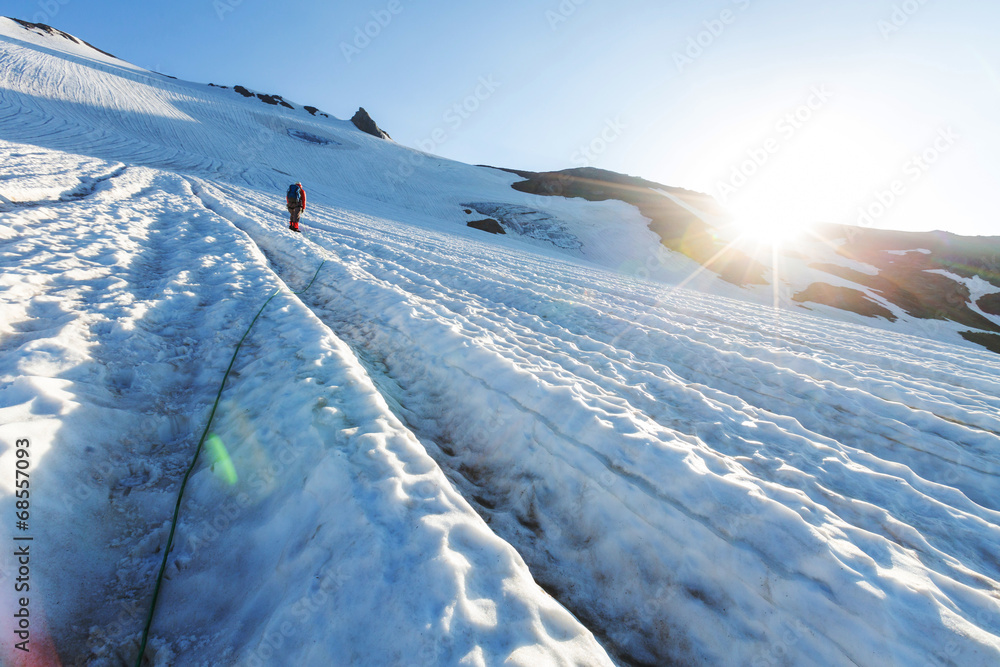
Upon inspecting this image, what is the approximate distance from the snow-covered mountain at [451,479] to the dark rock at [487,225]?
71.8ft

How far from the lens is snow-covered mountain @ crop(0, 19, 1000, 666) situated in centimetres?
195

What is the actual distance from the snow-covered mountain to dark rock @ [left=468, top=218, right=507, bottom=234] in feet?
71.8

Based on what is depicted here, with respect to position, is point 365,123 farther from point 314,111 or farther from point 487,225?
point 487,225

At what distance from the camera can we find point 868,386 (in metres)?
5.54

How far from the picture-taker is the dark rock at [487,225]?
28.3 metres

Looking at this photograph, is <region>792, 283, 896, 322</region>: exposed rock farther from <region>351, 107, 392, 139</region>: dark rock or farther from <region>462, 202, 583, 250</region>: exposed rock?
<region>351, 107, 392, 139</region>: dark rock

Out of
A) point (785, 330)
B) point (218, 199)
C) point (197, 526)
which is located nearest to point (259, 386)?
point (197, 526)

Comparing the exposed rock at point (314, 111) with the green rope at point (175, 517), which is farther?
the exposed rock at point (314, 111)

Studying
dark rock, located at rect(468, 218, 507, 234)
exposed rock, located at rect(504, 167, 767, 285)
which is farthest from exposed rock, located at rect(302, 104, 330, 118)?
dark rock, located at rect(468, 218, 507, 234)

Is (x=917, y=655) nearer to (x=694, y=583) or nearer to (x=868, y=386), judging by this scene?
(x=694, y=583)

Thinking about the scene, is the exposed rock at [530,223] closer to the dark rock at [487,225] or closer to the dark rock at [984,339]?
the dark rock at [487,225]

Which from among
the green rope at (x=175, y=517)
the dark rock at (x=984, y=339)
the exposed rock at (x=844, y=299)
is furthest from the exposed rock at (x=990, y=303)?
the green rope at (x=175, y=517)

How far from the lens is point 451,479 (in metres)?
3.16

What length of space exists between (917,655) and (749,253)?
119 ft
